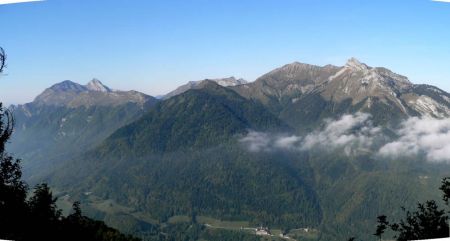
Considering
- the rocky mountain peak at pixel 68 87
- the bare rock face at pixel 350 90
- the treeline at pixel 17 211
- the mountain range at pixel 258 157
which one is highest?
the rocky mountain peak at pixel 68 87

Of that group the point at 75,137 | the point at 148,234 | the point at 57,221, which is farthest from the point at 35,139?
the point at 57,221

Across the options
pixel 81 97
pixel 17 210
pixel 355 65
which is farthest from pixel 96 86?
pixel 17 210

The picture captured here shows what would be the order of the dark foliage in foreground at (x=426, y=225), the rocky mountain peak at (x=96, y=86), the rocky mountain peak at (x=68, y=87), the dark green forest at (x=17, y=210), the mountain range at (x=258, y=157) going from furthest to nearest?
the rocky mountain peak at (x=96, y=86) → the rocky mountain peak at (x=68, y=87) → the mountain range at (x=258, y=157) → the dark foliage in foreground at (x=426, y=225) → the dark green forest at (x=17, y=210)

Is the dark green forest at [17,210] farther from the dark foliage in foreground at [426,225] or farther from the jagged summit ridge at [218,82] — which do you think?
the jagged summit ridge at [218,82]

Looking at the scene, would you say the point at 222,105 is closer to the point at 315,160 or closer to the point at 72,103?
the point at 315,160

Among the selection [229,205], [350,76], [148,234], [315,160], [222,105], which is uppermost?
[350,76]

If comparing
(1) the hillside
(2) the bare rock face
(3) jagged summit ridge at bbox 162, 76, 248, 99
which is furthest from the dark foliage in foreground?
(3) jagged summit ridge at bbox 162, 76, 248, 99

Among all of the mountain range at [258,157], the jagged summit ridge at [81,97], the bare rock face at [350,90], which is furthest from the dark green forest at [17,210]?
the jagged summit ridge at [81,97]

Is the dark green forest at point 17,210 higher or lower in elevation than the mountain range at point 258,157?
lower

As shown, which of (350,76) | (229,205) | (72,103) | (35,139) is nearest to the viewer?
(229,205)
